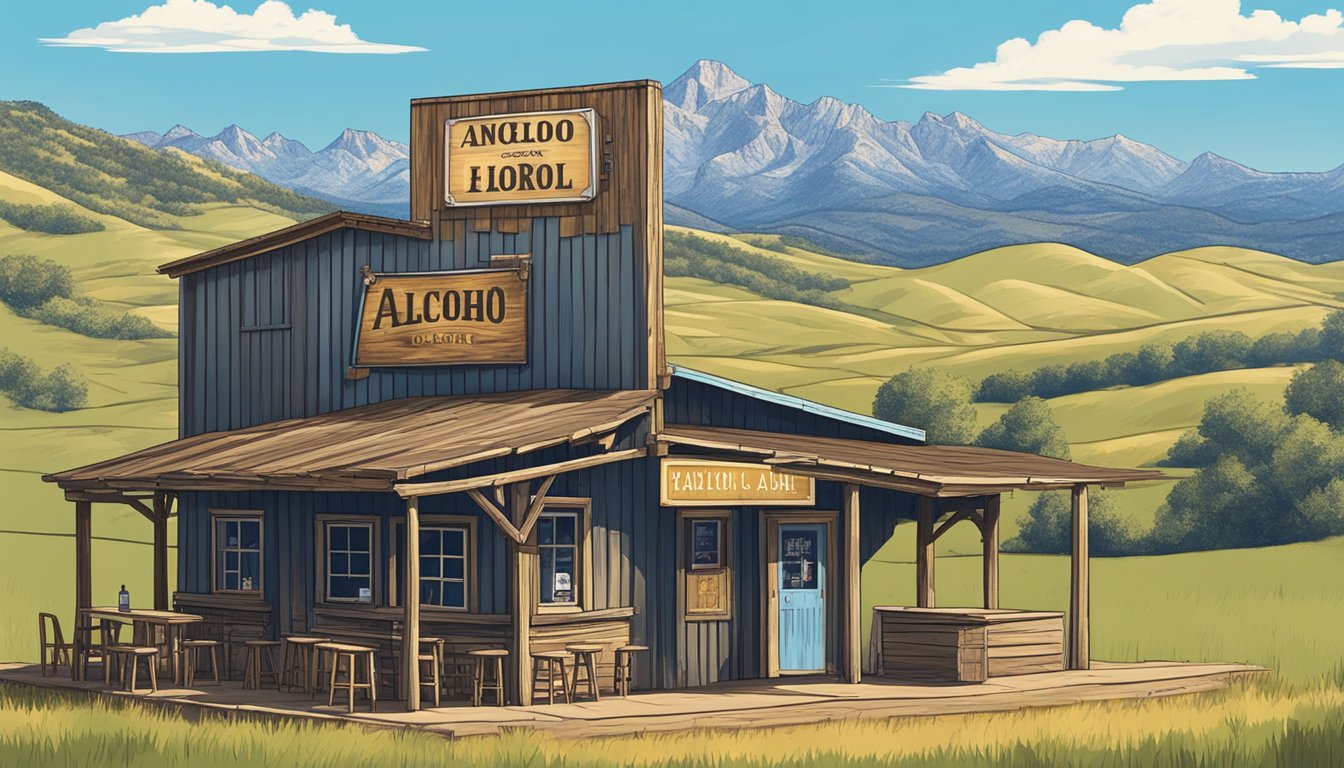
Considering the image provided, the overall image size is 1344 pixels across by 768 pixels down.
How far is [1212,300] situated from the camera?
12462 cm

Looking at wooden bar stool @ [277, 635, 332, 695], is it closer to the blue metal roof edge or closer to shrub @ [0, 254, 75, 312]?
the blue metal roof edge

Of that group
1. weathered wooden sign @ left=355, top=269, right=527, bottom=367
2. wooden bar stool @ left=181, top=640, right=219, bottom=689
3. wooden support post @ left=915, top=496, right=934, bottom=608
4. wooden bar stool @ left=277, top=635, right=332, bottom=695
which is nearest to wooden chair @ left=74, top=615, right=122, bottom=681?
wooden bar stool @ left=181, top=640, right=219, bottom=689

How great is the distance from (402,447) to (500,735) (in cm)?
358

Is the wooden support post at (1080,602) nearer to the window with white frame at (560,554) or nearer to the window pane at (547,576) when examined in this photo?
the window with white frame at (560,554)

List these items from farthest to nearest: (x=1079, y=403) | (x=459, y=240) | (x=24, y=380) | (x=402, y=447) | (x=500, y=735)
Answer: (x=24, y=380), (x=1079, y=403), (x=459, y=240), (x=402, y=447), (x=500, y=735)

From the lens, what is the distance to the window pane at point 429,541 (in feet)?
74.3

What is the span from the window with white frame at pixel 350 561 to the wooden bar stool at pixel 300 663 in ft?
1.92

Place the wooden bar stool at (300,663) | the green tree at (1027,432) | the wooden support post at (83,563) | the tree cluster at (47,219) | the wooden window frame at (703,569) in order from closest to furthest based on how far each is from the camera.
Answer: the wooden bar stool at (300,663)
the wooden window frame at (703,569)
the wooden support post at (83,563)
the green tree at (1027,432)
the tree cluster at (47,219)

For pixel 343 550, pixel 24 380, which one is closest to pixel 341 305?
pixel 343 550

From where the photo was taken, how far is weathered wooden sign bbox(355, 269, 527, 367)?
2445cm

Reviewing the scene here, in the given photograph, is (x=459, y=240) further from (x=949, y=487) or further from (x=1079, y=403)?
(x=1079, y=403)

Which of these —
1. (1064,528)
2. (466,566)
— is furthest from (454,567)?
(1064,528)

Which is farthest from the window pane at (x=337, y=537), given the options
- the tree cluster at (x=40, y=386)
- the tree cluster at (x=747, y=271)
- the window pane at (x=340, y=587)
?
the tree cluster at (x=747, y=271)

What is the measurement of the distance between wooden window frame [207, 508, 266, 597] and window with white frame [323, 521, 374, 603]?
45.9 inches
